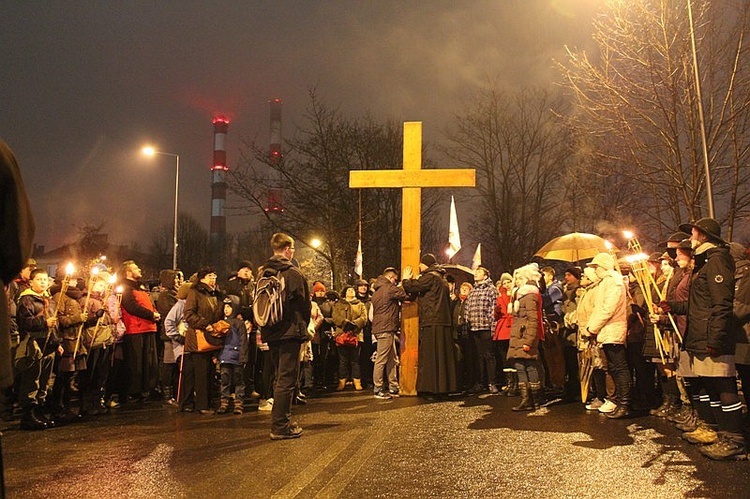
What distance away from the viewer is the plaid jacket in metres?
12.3

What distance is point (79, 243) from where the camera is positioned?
165ft

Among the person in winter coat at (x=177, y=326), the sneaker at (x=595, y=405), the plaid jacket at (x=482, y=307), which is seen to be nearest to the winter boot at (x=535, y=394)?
the sneaker at (x=595, y=405)

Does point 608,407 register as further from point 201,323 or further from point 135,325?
point 135,325

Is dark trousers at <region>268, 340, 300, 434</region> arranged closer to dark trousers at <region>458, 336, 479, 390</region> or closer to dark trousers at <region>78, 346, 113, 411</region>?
dark trousers at <region>78, 346, 113, 411</region>

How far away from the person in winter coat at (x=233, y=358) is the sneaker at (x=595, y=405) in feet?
17.3

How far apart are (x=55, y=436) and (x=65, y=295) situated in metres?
2.33

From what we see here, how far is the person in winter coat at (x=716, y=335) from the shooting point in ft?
21.6

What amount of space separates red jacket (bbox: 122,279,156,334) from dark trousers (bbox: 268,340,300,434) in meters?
4.26

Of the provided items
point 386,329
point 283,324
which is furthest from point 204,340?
point 386,329

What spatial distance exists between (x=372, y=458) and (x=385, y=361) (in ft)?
16.0

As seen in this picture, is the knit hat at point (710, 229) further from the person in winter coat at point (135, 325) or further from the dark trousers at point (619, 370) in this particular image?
the person in winter coat at point (135, 325)

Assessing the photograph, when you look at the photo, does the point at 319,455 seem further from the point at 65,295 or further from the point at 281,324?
the point at 65,295

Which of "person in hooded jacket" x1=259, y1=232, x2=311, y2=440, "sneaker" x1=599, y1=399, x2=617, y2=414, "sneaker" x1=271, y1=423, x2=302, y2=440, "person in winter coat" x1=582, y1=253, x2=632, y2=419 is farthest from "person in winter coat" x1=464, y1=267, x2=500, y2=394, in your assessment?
"sneaker" x1=271, y1=423, x2=302, y2=440

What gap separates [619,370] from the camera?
31.1 ft
